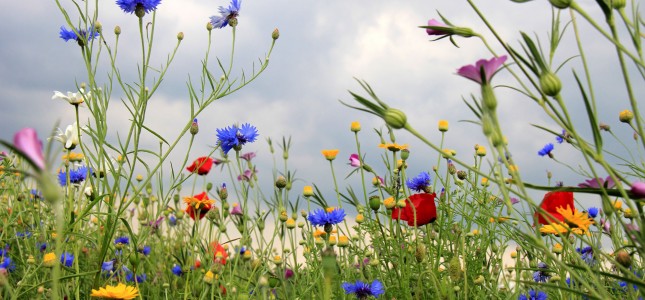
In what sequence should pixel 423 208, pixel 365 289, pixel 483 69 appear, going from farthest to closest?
1. pixel 423 208
2. pixel 365 289
3. pixel 483 69

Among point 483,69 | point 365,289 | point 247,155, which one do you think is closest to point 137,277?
point 247,155

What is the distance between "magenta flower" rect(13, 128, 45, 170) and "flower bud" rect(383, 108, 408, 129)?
36 cm

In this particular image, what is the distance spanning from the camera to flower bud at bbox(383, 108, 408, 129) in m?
0.67

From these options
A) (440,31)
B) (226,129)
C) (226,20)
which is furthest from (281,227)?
(440,31)

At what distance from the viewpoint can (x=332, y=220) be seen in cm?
146

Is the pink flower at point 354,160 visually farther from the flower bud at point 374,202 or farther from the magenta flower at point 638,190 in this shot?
the magenta flower at point 638,190

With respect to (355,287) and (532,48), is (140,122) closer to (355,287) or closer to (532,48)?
(355,287)

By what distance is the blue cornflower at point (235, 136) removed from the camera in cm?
165

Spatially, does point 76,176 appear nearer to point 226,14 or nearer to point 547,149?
point 226,14

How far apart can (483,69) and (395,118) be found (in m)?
0.10

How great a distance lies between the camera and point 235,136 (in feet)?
5.42

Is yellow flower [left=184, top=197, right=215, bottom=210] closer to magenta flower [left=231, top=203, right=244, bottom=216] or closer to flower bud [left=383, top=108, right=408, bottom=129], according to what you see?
magenta flower [left=231, top=203, right=244, bottom=216]

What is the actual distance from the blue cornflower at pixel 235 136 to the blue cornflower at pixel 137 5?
0.35m

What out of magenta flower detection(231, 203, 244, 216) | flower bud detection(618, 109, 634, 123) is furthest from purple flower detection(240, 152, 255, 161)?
flower bud detection(618, 109, 634, 123)
